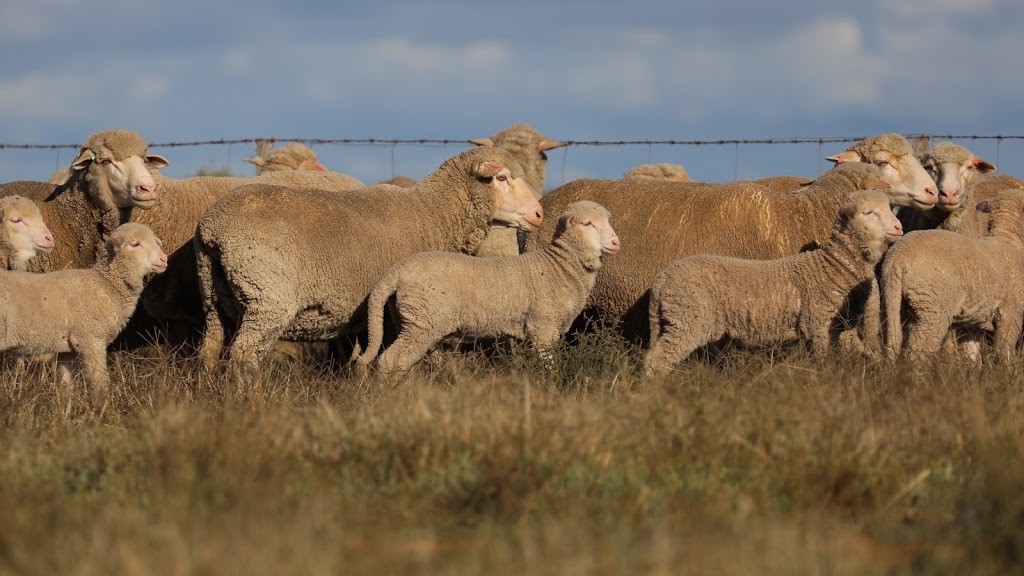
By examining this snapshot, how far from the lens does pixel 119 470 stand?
484 cm

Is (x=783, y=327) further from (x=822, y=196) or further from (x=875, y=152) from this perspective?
(x=875, y=152)

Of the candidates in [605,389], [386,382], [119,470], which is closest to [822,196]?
[605,389]

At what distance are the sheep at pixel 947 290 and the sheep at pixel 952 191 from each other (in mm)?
1143

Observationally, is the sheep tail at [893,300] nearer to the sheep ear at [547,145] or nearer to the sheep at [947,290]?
the sheep at [947,290]

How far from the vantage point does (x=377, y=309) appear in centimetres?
745

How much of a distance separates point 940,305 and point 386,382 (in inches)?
138

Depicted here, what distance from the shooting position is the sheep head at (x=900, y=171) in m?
9.10

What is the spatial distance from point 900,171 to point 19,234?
20.9 feet

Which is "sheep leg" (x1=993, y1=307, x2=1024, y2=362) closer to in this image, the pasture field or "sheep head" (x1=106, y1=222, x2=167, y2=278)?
the pasture field

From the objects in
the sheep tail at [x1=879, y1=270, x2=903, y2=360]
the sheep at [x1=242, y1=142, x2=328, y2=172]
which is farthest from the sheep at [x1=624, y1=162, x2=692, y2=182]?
the sheep tail at [x1=879, y1=270, x2=903, y2=360]

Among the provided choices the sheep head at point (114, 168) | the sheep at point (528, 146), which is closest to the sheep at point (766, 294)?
the sheep head at point (114, 168)

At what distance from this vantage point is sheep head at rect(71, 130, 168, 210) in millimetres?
8539

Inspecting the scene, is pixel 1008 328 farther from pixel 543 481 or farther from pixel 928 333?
pixel 543 481

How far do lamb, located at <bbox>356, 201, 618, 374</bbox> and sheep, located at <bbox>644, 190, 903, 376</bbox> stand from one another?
61 centimetres
